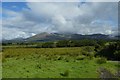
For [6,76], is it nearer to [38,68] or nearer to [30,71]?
[30,71]

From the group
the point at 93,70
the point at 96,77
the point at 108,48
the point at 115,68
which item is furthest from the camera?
the point at 108,48

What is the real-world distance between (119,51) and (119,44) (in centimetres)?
301

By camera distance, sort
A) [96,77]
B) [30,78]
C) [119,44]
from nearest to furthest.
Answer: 1. [30,78]
2. [96,77]
3. [119,44]

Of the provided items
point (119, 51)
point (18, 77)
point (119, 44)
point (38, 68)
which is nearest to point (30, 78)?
point (18, 77)

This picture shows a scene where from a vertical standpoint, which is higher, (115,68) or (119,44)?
(119,44)

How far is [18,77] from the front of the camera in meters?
18.8

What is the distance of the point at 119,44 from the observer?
39812mm

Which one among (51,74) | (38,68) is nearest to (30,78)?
(51,74)

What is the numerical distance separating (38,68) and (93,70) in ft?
17.0

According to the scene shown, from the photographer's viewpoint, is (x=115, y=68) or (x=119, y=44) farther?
(x=119, y=44)

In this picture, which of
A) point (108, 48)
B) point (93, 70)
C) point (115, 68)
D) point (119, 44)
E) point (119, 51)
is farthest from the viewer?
point (108, 48)

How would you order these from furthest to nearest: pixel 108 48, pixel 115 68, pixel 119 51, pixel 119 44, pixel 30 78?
pixel 108 48
pixel 119 44
pixel 119 51
pixel 115 68
pixel 30 78

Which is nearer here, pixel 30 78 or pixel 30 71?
pixel 30 78

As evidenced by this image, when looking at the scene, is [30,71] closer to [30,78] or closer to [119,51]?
[30,78]
